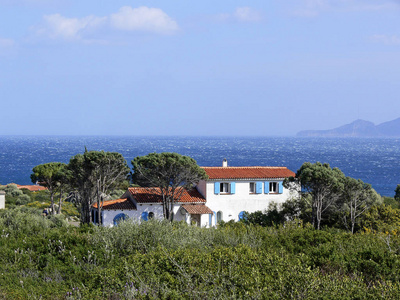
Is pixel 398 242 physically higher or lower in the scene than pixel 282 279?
lower

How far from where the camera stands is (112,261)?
494 inches

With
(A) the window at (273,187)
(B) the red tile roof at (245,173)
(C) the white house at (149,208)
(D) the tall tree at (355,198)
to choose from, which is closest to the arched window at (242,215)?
(C) the white house at (149,208)

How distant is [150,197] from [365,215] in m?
12.2

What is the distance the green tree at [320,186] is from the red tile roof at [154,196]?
22.5ft

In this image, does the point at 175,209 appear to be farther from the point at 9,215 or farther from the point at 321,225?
the point at 9,215

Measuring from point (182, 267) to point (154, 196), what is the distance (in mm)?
22023

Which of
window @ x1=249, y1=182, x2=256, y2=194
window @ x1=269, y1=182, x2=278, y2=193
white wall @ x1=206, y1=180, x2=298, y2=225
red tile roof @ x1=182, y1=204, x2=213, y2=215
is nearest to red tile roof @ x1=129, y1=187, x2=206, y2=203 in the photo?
red tile roof @ x1=182, y1=204, x2=213, y2=215

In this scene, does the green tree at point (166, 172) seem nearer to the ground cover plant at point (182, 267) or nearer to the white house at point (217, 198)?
the white house at point (217, 198)

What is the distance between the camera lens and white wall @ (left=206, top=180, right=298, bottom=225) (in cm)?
3247

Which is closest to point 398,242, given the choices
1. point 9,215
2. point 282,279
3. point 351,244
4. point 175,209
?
point 351,244

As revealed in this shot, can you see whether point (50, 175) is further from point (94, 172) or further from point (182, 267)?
point (182, 267)

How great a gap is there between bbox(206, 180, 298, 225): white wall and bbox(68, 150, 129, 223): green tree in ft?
18.3

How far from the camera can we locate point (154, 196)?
31.7m

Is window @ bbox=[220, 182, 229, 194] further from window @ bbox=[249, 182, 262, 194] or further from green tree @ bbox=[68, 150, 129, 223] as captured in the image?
green tree @ bbox=[68, 150, 129, 223]
